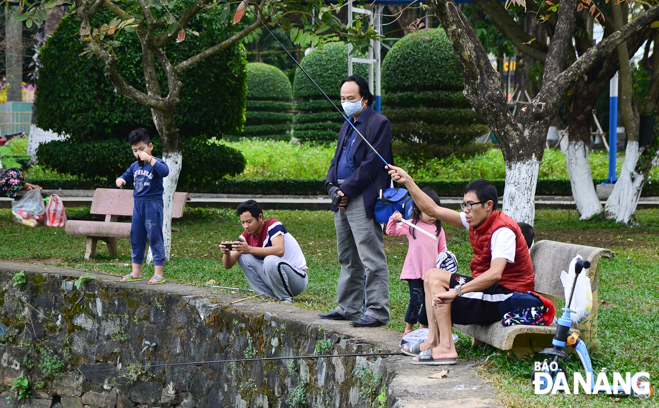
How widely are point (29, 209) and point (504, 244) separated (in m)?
6.70

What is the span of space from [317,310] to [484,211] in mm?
1899

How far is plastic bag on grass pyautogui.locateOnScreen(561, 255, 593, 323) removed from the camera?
12.2 ft

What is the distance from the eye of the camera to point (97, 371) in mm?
6602

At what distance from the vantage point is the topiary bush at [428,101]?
15703mm

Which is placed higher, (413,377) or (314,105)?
(314,105)

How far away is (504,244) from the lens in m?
3.98

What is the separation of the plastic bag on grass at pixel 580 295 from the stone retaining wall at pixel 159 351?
3.27 ft

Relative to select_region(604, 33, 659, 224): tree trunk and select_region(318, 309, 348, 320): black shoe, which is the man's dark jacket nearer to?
select_region(318, 309, 348, 320): black shoe

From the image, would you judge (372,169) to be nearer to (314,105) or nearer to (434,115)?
(434,115)

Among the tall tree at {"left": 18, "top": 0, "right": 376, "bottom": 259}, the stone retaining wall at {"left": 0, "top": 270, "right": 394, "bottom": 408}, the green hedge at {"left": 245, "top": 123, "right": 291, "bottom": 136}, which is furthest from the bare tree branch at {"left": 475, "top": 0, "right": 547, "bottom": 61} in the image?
the green hedge at {"left": 245, "top": 123, "right": 291, "bottom": 136}

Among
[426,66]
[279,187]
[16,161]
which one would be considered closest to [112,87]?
[279,187]

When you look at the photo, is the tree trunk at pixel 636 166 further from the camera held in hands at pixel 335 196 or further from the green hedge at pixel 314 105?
the green hedge at pixel 314 105

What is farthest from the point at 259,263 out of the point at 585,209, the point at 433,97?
the point at 433,97

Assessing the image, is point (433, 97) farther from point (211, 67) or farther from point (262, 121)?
point (262, 121)
